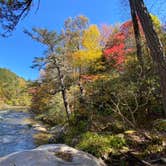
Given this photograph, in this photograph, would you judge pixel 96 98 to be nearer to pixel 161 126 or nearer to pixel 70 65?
pixel 161 126

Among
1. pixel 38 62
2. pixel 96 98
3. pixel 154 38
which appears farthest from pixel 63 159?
pixel 38 62

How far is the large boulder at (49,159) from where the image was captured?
4.21 m

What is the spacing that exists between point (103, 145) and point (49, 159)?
6.60 ft

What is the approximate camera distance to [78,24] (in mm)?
17141

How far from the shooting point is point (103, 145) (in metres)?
6.01

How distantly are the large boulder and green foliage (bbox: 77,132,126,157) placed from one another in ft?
3.50

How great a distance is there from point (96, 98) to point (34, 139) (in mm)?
5921

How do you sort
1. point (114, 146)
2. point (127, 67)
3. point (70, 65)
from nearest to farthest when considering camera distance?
point (114, 146) → point (127, 67) → point (70, 65)

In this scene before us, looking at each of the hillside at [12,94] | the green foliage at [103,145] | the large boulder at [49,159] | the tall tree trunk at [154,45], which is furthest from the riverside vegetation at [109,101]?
the hillside at [12,94]

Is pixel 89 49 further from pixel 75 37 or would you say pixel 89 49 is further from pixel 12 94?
pixel 12 94

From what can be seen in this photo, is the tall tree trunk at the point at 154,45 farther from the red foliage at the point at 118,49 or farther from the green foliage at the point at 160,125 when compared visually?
the red foliage at the point at 118,49

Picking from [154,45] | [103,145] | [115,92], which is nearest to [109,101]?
[115,92]

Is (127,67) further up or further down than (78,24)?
further down

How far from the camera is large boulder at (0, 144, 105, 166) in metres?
4.21
